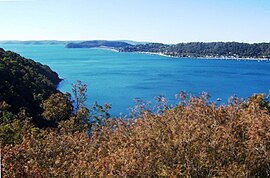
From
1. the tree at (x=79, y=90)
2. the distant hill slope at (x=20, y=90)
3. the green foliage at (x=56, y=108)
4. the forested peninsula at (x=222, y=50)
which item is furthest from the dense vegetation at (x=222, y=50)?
the green foliage at (x=56, y=108)

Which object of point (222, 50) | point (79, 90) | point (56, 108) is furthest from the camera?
point (222, 50)

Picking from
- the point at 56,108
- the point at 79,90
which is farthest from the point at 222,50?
the point at 56,108

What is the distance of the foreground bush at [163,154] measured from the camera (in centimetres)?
770

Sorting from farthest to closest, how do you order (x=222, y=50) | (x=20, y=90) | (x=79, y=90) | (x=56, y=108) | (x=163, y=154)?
(x=222, y=50), (x=20, y=90), (x=79, y=90), (x=56, y=108), (x=163, y=154)

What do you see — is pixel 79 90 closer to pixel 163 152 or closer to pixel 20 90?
pixel 20 90

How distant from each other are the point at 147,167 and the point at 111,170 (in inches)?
30.9

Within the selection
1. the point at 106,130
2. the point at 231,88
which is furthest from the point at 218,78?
the point at 106,130

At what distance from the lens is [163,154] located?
842 centimetres

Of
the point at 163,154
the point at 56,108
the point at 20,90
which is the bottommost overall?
the point at 20,90

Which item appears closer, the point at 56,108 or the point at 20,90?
the point at 56,108

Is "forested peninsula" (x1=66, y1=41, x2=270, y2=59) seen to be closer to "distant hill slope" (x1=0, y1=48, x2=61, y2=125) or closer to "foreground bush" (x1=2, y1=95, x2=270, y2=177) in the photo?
"distant hill slope" (x1=0, y1=48, x2=61, y2=125)

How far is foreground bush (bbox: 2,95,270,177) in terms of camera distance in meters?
7.70

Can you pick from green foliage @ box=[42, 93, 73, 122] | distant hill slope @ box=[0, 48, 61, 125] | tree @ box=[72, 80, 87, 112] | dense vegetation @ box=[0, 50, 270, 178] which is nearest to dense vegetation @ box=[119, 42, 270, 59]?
distant hill slope @ box=[0, 48, 61, 125]

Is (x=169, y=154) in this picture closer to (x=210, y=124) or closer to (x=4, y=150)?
(x=210, y=124)
